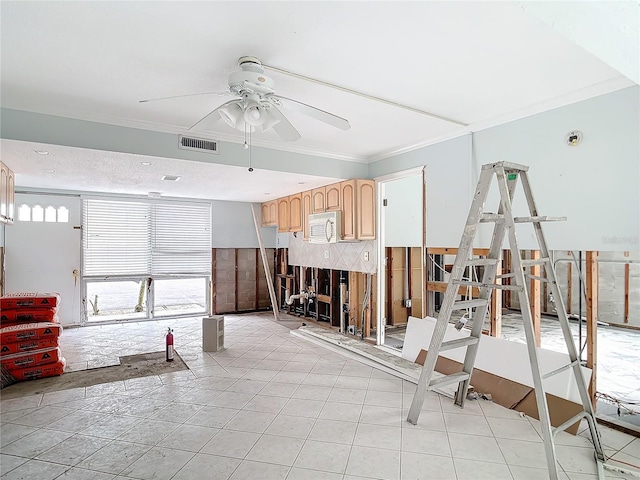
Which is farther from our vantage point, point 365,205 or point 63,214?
point 63,214

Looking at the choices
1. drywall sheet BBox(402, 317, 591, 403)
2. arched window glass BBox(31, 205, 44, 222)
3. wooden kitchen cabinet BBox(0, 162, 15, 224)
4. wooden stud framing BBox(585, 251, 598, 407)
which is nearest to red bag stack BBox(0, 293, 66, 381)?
wooden kitchen cabinet BBox(0, 162, 15, 224)

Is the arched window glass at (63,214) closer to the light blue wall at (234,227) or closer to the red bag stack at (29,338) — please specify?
the red bag stack at (29,338)

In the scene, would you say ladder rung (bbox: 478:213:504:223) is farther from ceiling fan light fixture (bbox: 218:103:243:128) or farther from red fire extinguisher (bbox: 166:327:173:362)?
red fire extinguisher (bbox: 166:327:173:362)

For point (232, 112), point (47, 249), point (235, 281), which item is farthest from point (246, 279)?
point (232, 112)

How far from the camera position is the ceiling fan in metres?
2.24

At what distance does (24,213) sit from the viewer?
5.67 meters

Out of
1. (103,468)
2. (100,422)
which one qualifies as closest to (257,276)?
(100,422)

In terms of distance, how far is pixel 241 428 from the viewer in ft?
8.61

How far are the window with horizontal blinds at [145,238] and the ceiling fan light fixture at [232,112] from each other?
4.89 meters

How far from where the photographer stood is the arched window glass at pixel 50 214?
230 inches

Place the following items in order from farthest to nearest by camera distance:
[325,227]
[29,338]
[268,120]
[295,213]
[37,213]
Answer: [295,213]
[37,213]
[325,227]
[29,338]
[268,120]

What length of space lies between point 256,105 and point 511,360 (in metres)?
2.92

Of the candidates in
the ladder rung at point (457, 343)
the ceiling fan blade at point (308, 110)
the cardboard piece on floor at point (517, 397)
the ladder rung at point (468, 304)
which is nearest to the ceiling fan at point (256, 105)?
the ceiling fan blade at point (308, 110)

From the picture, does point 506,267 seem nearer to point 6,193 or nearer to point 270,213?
point 270,213
